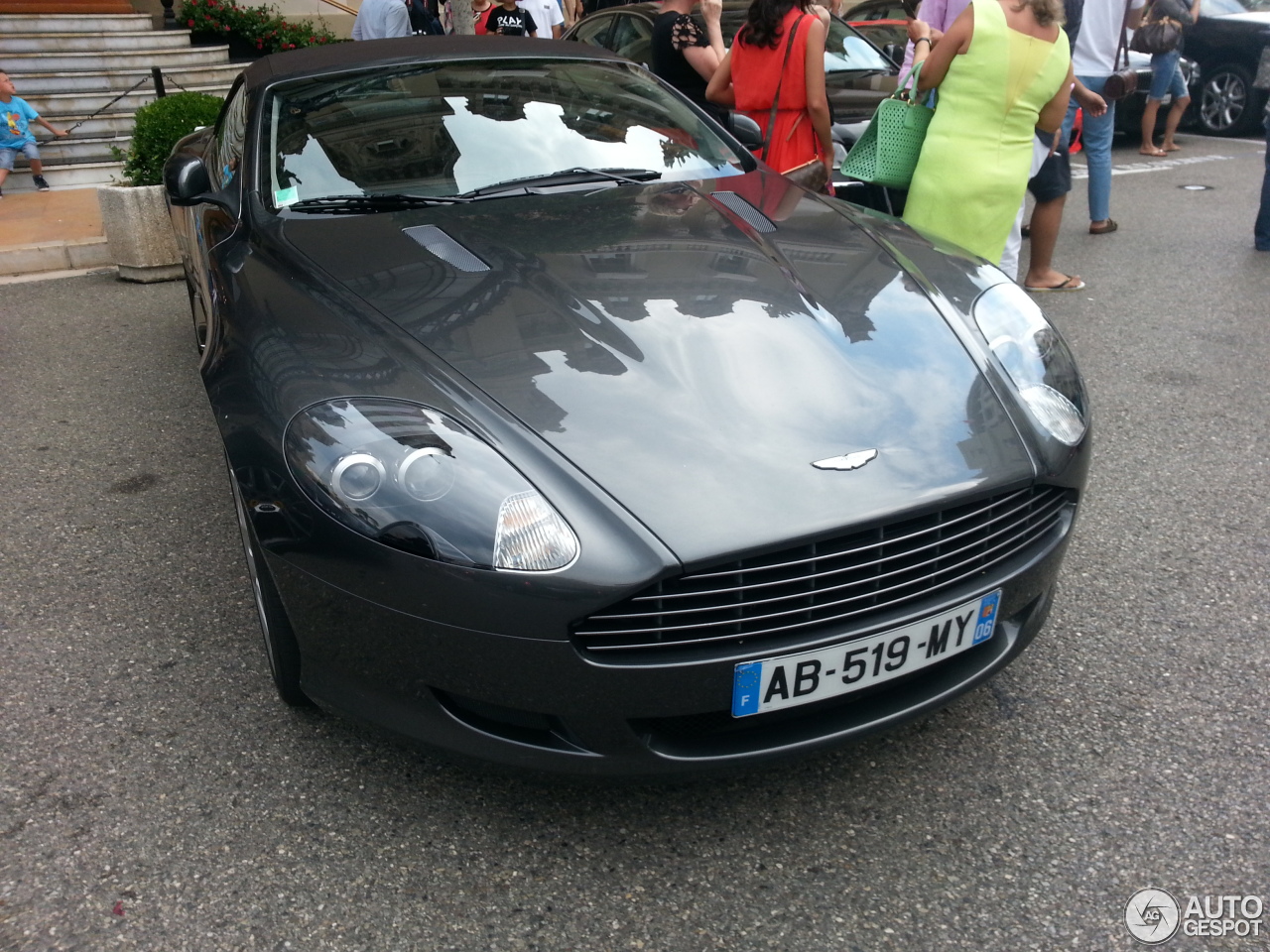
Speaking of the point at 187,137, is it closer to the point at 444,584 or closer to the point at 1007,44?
the point at 1007,44

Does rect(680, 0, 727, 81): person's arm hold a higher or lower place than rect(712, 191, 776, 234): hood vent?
higher

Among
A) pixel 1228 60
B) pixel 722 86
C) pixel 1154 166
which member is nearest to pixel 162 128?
pixel 722 86

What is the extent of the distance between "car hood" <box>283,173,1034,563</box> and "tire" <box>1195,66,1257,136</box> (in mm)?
10611

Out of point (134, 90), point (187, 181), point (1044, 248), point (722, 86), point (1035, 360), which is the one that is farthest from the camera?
point (134, 90)

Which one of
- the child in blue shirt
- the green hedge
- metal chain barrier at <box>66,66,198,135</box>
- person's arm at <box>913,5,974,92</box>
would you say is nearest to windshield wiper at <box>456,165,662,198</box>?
person's arm at <box>913,5,974,92</box>

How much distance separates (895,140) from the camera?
14.1ft

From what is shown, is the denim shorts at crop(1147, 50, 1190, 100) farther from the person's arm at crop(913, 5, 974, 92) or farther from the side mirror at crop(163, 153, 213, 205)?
the side mirror at crop(163, 153, 213, 205)

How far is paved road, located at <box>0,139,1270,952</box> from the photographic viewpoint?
6.29 feet

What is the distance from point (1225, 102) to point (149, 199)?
10.6 metres

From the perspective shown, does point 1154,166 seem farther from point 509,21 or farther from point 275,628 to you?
point 275,628

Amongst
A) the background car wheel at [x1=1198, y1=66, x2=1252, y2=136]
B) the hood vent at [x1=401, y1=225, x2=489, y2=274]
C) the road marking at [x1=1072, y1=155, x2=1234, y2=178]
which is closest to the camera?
the hood vent at [x1=401, y1=225, x2=489, y2=274]

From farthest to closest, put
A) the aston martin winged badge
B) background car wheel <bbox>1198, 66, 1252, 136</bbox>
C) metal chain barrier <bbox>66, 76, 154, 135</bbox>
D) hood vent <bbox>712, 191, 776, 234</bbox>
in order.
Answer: background car wheel <bbox>1198, 66, 1252, 136</bbox> < metal chain barrier <bbox>66, 76, 154, 135</bbox> < hood vent <bbox>712, 191, 776, 234</bbox> < the aston martin winged badge

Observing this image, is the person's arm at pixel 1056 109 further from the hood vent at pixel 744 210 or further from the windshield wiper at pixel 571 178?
the windshield wiper at pixel 571 178

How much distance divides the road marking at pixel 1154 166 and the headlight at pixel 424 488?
8923 millimetres
